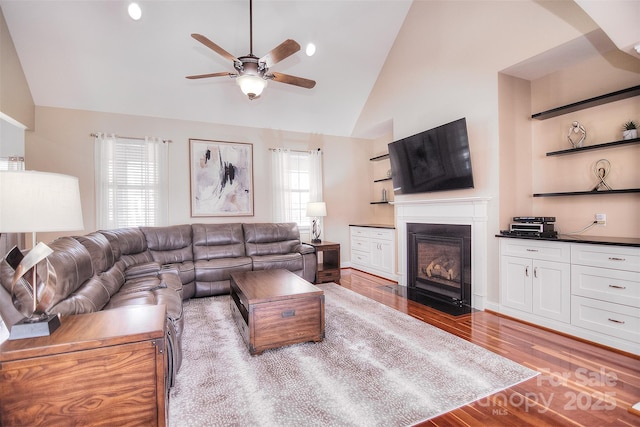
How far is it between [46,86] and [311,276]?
176 inches

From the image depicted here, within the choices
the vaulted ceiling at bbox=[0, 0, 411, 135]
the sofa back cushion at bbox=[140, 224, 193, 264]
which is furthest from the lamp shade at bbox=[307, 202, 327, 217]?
the sofa back cushion at bbox=[140, 224, 193, 264]

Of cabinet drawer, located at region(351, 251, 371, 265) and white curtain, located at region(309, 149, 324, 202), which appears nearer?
cabinet drawer, located at region(351, 251, 371, 265)

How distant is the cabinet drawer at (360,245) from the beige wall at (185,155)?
218 millimetres

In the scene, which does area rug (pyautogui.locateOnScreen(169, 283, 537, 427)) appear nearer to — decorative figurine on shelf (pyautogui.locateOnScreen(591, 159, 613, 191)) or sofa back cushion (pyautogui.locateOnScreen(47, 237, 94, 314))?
sofa back cushion (pyautogui.locateOnScreen(47, 237, 94, 314))

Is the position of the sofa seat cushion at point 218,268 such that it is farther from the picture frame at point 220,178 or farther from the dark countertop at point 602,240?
the dark countertop at point 602,240

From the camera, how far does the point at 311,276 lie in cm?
466

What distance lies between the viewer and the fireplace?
3.62 meters

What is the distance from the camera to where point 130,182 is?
447 cm

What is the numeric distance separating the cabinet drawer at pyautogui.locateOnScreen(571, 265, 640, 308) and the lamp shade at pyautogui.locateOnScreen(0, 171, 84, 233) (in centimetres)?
366

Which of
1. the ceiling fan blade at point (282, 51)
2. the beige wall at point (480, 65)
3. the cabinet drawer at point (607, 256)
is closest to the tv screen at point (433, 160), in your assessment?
the beige wall at point (480, 65)

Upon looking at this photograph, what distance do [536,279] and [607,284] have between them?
537 mm

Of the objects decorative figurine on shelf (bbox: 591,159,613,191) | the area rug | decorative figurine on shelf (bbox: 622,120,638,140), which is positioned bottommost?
the area rug

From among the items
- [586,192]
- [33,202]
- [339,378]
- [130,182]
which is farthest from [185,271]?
[586,192]

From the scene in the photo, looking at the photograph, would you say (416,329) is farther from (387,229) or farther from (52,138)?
(52,138)
